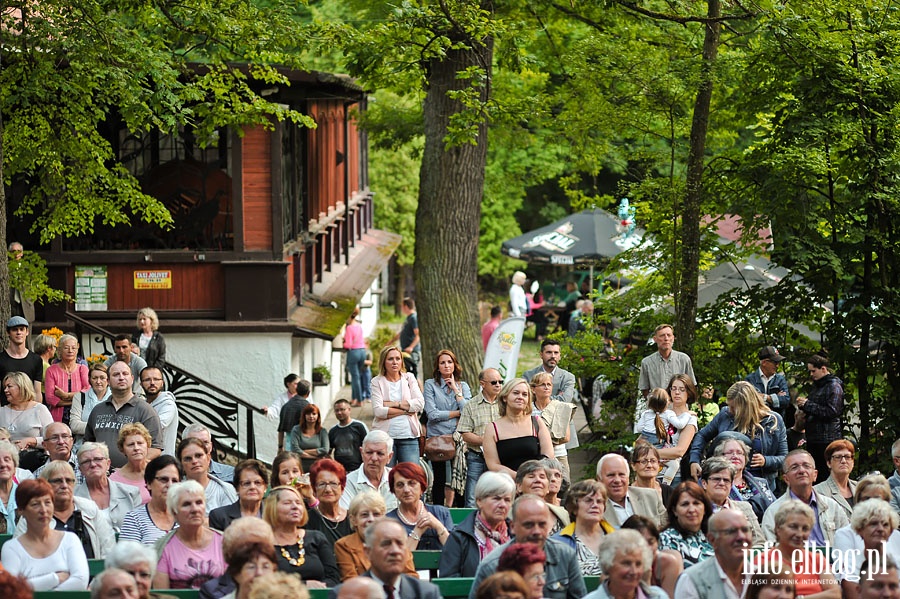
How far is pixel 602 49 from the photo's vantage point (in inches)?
625

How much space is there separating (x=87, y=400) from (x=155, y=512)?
3.79 m

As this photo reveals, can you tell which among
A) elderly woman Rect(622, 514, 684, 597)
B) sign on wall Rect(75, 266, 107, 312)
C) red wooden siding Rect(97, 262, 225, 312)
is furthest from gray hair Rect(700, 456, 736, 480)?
sign on wall Rect(75, 266, 107, 312)

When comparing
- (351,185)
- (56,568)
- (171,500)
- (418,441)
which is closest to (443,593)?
(171,500)

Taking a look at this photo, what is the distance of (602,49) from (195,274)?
6.31m

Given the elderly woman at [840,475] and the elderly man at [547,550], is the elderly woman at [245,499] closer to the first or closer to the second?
the elderly man at [547,550]

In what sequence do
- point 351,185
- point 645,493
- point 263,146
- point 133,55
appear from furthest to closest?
point 351,185 < point 263,146 < point 133,55 < point 645,493

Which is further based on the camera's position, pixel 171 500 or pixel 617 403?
pixel 617 403

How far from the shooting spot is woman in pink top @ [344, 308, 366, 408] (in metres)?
21.6

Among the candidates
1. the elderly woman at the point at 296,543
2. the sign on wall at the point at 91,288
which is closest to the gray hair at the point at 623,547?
the elderly woman at the point at 296,543

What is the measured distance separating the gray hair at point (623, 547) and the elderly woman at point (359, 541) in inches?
63.2

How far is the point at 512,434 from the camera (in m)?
10.8

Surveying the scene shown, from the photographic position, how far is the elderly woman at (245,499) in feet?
28.3

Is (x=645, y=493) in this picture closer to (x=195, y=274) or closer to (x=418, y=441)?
(x=418, y=441)

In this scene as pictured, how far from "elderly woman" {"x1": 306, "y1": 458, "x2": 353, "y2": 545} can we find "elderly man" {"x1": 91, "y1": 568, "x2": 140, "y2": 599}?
236 cm
